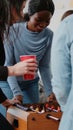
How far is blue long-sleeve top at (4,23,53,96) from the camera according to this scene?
2059 millimetres

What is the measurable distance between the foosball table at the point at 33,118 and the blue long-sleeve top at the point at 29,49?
24cm

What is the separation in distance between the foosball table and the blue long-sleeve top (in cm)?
24

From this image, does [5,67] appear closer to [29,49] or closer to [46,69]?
[29,49]

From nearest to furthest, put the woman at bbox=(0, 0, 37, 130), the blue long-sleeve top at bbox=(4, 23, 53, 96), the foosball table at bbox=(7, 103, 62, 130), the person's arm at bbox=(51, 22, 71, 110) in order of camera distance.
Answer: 1. the person's arm at bbox=(51, 22, 71, 110)
2. the woman at bbox=(0, 0, 37, 130)
3. the foosball table at bbox=(7, 103, 62, 130)
4. the blue long-sleeve top at bbox=(4, 23, 53, 96)

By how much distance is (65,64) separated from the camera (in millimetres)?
1230

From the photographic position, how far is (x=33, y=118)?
169 cm

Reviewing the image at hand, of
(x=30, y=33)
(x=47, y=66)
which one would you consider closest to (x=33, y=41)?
(x=30, y=33)

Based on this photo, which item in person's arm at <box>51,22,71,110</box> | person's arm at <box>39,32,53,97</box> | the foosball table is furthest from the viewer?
person's arm at <box>39,32,53,97</box>

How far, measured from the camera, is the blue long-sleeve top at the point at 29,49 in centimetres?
206

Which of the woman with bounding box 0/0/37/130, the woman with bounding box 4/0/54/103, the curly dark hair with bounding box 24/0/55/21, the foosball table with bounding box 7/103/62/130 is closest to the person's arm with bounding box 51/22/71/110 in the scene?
the woman with bounding box 0/0/37/130

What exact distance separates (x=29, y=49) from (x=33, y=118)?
0.66m

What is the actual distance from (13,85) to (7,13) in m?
0.82

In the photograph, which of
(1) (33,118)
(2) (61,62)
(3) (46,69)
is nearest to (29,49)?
(3) (46,69)

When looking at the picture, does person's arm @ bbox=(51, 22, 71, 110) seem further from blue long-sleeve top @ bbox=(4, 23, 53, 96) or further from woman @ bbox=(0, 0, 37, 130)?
blue long-sleeve top @ bbox=(4, 23, 53, 96)
